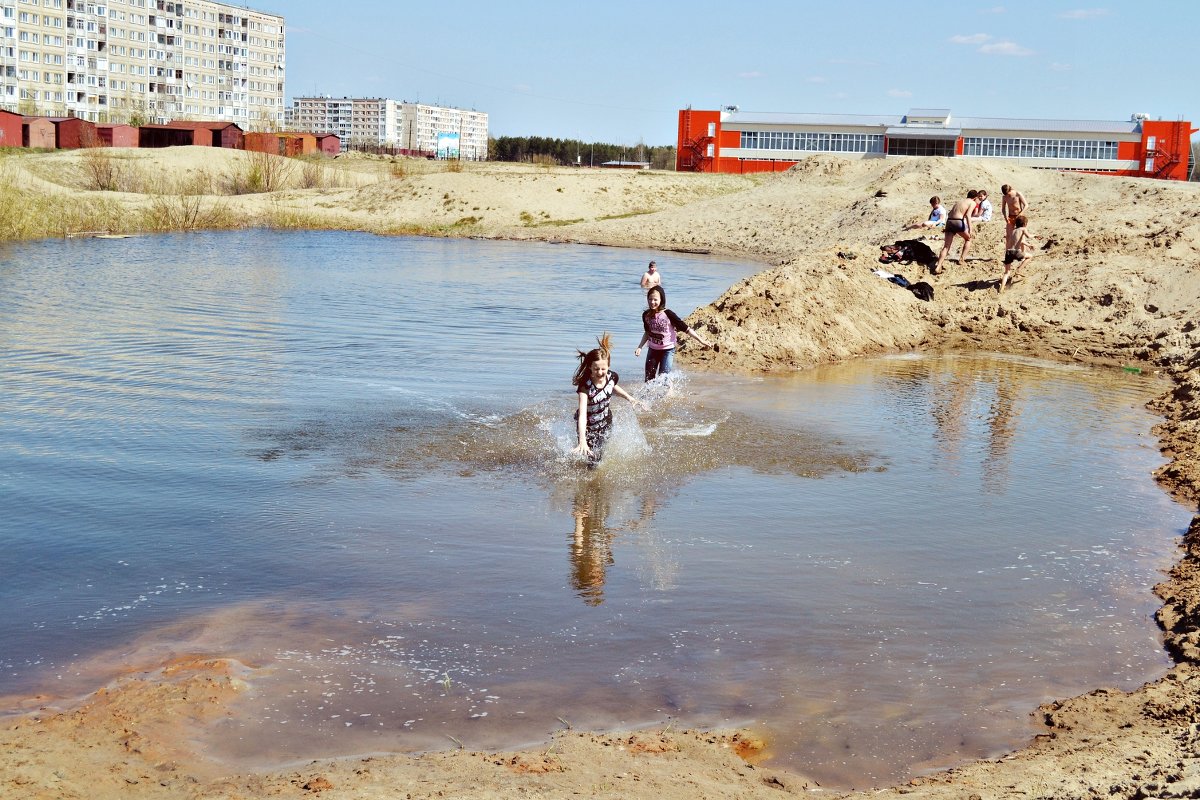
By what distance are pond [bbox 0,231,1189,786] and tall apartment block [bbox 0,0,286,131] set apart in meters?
93.9

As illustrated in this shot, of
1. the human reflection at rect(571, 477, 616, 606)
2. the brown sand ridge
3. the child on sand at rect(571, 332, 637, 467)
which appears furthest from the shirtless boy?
the human reflection at rect(571, 477, 616, 606)

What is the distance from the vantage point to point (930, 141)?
263 ft

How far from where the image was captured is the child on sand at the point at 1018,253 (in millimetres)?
21719

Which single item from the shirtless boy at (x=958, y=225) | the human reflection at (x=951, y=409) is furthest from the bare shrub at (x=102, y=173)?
the human reflection at (x=951, y=409)

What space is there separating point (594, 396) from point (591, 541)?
1911 mm

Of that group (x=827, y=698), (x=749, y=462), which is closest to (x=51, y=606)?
(x=827, y=698)

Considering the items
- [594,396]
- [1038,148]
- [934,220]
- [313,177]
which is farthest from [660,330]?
[1038,148]

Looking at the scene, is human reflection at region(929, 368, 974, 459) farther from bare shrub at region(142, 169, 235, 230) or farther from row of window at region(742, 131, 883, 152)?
row of window at region(742, 131, 883, 152)

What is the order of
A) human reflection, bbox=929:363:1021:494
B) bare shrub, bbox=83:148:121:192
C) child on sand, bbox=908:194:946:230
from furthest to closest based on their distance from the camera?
bare shrub, bbox=83:148:121:192, child on sand, bbox=908:194:946:230, human reflection, bbox=929:363:1021:494

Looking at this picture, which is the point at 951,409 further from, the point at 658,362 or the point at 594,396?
the point at 594,396

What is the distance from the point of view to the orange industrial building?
250 ft

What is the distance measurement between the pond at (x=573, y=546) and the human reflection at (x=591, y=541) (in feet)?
0.11

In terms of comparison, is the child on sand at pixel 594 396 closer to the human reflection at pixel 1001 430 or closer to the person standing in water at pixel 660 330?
the person standing in water at pixel 660 330

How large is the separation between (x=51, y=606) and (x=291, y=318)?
602 inches
